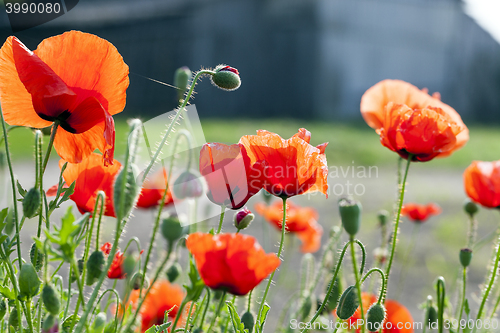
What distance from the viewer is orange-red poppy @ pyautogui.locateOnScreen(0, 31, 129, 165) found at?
1.66 feet

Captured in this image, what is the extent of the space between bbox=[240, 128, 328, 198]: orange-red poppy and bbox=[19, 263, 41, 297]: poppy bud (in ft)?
0.79

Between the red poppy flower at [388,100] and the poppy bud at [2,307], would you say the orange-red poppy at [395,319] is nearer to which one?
the red poppy flower at [388,100]

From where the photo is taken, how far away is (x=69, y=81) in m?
0.54

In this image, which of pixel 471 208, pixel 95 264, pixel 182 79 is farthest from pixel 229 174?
pixel 471 208

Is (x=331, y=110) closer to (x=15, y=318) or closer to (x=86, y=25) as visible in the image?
(x=86, y=25)

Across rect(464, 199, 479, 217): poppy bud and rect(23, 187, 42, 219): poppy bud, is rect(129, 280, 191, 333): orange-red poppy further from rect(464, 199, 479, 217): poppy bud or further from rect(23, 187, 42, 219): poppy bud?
rect(464, 199, 479, 217): poppy bud

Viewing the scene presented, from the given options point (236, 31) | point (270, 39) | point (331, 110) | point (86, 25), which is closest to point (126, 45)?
point (86, 25)

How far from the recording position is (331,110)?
920 centimetres

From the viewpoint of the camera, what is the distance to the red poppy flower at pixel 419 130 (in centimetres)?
70

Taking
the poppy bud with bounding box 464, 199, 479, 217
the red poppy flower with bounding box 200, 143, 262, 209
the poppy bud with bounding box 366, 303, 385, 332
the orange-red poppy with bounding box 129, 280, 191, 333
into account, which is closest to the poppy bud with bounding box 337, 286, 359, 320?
the poppy bud with bounding box 366, 303, 385, 332

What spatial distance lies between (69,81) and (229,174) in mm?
198

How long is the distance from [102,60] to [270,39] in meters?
8.83

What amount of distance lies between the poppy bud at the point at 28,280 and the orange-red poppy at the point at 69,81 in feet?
0.43

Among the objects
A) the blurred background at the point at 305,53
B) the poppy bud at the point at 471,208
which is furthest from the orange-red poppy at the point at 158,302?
the blurred background at the point at 305,53
